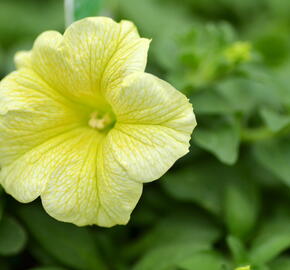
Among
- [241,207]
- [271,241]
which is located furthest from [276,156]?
[271,241]

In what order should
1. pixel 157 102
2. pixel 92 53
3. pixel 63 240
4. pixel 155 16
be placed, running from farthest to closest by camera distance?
pixel 155 16
pixel 63 240
pixel 92 53
pixel 157 102

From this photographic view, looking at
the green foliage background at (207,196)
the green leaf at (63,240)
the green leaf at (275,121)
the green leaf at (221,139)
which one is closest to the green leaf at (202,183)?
the green foliage background at (207,196)

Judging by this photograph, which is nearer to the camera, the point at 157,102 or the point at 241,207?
the point at 157,102

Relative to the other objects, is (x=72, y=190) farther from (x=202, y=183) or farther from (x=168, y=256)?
(x=202, y=183)

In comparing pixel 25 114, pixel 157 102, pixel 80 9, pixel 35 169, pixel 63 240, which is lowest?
pixel 63 240

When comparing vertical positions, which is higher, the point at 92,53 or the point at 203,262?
the point at 92,53

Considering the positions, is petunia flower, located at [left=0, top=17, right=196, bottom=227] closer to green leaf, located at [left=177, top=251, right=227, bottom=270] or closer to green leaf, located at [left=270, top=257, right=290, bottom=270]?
Answer: green leaf, located at [left=177, top=251, right=227, bottom=270]

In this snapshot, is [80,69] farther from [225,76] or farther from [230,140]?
[225,76]

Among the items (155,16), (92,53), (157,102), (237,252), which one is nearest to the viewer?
(157,102)
